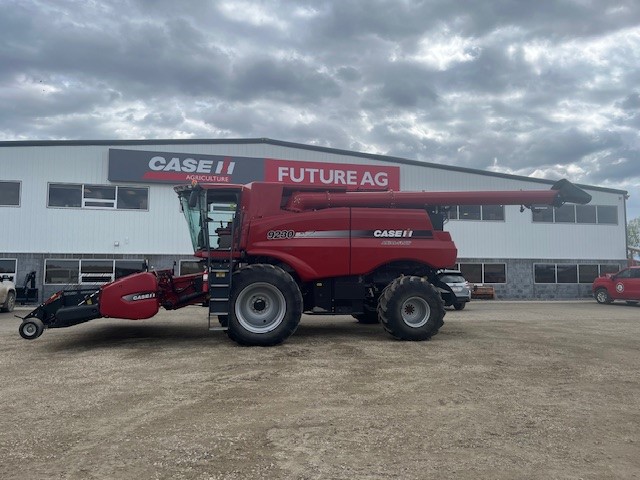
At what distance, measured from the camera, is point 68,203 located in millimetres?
20844

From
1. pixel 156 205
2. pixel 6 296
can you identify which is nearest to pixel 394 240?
pixel 6 296

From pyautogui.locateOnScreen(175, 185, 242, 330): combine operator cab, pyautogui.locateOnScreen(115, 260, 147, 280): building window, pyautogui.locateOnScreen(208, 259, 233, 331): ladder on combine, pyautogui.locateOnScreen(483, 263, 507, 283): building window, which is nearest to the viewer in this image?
pyautogui.locateOnScreen(208, 259, 233, 331): ladder on combine

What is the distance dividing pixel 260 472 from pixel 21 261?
20.5 metres

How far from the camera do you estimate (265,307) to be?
8.92 m

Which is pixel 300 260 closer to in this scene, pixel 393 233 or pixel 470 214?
pixel 393 233

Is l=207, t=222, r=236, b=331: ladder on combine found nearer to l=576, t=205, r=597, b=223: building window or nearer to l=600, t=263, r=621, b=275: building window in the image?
l=576, t=205, r=597, b=223: building window

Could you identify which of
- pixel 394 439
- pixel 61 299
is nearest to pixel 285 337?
pixel 61 299

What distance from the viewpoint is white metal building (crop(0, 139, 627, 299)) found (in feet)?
67.4

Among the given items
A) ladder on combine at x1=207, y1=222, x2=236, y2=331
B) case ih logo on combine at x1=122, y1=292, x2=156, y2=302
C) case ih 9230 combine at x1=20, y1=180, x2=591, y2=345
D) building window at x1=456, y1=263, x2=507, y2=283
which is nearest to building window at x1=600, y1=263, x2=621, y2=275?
building window at x1=456, y1=263, x2=507, y2=283

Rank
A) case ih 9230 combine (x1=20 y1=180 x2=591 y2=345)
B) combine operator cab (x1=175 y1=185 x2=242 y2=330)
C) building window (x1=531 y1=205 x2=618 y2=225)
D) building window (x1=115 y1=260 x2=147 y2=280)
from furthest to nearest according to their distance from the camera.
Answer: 1. building window (x1=531 y1=205 x2=618 y2=225)
2. building window (x1=115 y1=260 x2=147 y2=280)
3. combine operator cab (x1=175 y1=185 x2=242 y2=330)
4. case ih 9230 combine (x1=20 y1=180 x2=591 y2=345)

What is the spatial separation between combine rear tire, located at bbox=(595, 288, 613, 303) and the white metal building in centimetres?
334

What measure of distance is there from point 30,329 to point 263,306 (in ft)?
13.2

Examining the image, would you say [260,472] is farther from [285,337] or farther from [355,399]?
[285,337]

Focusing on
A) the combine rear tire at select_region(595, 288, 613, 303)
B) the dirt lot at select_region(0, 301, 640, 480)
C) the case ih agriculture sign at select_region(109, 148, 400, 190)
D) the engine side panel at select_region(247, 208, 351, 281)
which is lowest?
the dirt lot at select_region(0, 301, 640, 480)
